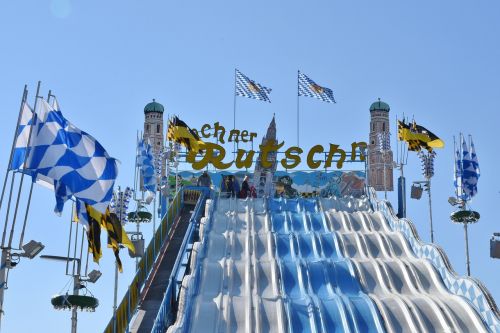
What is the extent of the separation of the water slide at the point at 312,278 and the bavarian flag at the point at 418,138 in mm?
5041

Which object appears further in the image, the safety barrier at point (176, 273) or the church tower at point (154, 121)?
the church tower at point (154, 121)

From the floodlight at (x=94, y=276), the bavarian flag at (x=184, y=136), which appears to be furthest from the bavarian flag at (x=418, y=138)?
the floodlight at (x=94, y=276)

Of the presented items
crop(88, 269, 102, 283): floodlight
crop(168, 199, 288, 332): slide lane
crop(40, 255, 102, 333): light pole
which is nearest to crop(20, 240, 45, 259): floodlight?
crop(40, 255, 102, 333): light pole

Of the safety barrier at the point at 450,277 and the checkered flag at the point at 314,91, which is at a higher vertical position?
the checkered flag at the point at 314,91

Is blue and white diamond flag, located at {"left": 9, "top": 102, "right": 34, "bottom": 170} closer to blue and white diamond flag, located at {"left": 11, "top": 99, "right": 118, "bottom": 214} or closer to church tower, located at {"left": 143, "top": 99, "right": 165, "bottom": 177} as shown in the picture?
blue and white diamond flag, located at {"left": 11, "top": 99, "right": 118, "bottom": 214}

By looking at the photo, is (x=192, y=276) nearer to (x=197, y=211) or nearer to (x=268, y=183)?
(x=197, y=211)

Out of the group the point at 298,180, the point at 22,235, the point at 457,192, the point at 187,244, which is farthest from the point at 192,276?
the point at 298,180

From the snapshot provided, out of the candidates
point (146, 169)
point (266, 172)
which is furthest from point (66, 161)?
point (266, 172)

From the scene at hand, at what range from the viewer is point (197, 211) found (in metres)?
31.7

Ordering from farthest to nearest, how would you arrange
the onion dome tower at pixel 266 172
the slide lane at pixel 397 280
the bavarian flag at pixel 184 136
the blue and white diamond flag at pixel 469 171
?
the bavarian flag at pixel 184 136
the onion dome tower at pixel 266 172
the blue and white diamond flag at pixel 469 171
the slide lane at pixel 397 280

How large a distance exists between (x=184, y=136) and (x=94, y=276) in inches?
739

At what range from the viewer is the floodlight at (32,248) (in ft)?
51.1

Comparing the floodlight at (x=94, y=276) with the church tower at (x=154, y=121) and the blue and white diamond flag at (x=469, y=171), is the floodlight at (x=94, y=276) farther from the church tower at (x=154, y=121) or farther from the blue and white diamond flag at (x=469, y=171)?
the church tower at (x=154, y=121)

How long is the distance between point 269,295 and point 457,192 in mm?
10834
